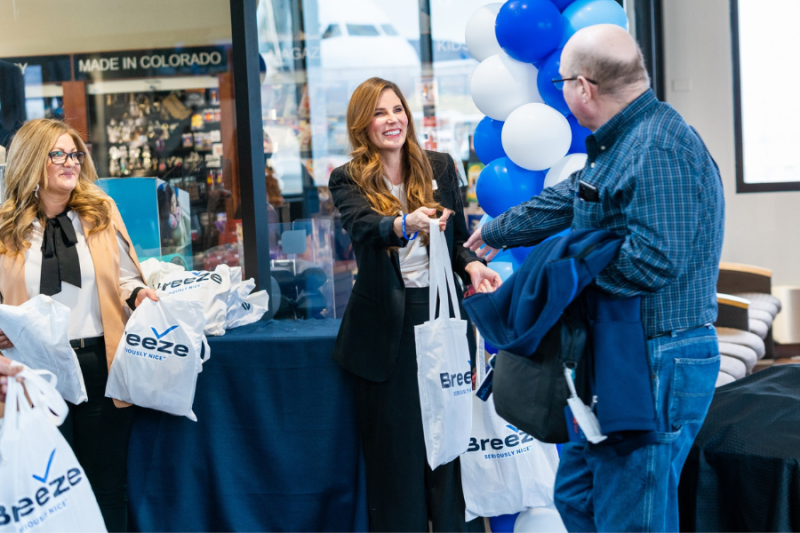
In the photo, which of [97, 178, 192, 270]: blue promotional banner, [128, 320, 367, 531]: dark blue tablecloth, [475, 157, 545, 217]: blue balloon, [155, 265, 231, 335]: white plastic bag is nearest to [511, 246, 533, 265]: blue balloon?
[475, 157, 545, 217]: blue balloon

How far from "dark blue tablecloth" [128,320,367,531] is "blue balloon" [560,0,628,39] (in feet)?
4.99

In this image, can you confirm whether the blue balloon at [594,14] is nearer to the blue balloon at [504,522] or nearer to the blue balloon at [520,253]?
the blue balloon at [520,253]

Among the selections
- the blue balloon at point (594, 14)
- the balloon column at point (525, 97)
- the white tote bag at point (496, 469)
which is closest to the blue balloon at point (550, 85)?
the balloon column at point (525, 97)

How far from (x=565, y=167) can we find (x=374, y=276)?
946 millimetres

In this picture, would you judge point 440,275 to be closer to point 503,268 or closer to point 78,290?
point 503,268

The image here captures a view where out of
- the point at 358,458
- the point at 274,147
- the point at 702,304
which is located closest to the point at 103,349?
the point at 358,458

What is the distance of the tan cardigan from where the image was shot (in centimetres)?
236

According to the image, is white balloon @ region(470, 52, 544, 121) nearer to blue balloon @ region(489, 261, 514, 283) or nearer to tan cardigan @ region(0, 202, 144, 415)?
blue balloon @ region(489, 261, 514, 283)

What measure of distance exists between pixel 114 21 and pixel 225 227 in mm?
1257

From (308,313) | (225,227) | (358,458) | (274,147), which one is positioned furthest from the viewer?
(274,147)

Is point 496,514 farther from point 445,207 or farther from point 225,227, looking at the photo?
point 225,227

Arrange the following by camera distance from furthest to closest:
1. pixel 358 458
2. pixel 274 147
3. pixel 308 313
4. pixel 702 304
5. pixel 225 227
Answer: pixel 274 147, pixel 308 313, pixel 225 227, pixel 358 458, pixel 702 304

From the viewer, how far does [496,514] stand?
2492 millimetres

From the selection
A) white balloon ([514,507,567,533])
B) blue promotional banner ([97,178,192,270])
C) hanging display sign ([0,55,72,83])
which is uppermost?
hanging display sign ([0,55,72,83])
